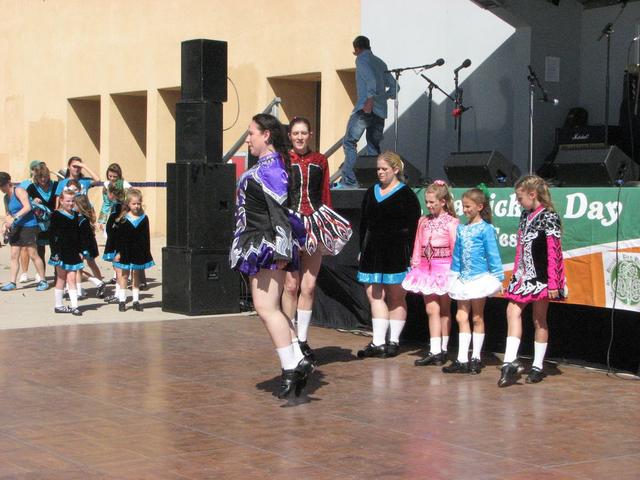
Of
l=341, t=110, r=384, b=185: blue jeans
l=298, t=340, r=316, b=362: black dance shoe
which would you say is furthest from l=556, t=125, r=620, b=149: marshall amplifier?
l=298, t=340, r=316, b=362: black dance shoe

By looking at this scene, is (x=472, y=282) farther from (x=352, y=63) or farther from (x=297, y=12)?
(x=297, y=12)

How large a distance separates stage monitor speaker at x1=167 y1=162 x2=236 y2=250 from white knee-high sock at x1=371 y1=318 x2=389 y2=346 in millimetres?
3344

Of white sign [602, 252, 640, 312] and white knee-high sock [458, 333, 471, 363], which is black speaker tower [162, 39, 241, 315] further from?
white sign [602, 252, 640, 312]

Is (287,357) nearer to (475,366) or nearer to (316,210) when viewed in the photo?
(316,210)

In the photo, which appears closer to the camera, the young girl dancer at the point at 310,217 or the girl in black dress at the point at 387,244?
the young girl dancer at the point at 310,217

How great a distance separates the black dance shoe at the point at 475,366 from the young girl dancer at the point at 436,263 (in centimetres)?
44

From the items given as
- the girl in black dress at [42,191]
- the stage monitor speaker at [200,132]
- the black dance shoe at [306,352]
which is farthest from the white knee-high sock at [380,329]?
the girl in black dress at [42,191]

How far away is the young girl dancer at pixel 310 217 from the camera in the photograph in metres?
9.34

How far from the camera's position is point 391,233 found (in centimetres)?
1009

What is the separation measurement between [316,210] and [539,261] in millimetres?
1902

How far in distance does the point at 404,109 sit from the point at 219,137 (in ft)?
16.9

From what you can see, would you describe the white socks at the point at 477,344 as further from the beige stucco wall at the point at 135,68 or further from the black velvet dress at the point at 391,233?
the beige stucco wall at the point at 135,68

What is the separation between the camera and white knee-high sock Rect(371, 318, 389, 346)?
10234mm

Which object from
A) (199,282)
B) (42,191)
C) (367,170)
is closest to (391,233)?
(367,170)
